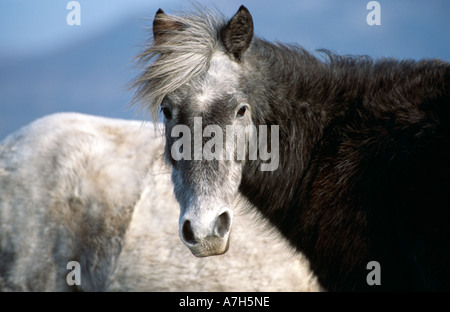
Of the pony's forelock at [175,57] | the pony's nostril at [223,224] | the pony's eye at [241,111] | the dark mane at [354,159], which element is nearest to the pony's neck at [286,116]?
the dark mane at [354,159]

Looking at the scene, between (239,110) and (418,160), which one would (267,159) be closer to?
(239,110)

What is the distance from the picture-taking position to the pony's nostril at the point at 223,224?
115 inches

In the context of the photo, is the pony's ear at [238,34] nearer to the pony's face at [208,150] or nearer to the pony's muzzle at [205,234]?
the pony's face at [208,150]

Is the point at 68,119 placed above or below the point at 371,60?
below

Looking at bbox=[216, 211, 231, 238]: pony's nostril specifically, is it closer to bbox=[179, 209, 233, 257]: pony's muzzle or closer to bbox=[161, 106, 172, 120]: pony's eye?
bbox=[179, 209, 233, 257]: pony's muzzle

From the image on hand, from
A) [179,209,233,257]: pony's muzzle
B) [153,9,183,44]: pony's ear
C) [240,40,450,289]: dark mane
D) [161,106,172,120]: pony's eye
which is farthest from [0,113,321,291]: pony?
[179,209,233,257]: pony's muzzle

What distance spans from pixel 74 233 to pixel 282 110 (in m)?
3.05

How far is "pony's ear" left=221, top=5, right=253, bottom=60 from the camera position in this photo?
3355 mm

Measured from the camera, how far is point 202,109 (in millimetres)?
3100

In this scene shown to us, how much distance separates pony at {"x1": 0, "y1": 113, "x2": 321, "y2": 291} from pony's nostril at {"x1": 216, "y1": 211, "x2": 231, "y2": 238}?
6.17ft

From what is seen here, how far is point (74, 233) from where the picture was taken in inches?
206

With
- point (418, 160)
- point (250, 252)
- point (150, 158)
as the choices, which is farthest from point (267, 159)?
point (150, 158)

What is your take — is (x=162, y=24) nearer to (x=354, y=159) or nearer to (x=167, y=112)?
(x=167, y=112)

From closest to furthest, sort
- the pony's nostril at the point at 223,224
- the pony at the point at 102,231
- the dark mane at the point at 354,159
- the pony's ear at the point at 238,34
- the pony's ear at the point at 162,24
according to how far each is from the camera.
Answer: the dark mane at the point at 354,159 < the pony's nostril at the point at 223,224 < the pony's ear at the point at 238,34 < the pony's ear at the point at 162,24 < the pony at the point at 102,231
